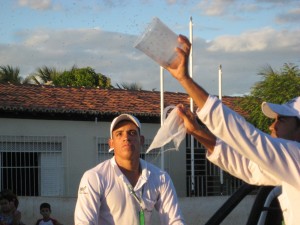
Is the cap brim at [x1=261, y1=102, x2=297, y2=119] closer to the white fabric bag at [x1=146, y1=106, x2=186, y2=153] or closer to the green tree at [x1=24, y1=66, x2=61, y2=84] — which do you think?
the white fabric bag at [x1=146, y1=106, x2=186, y2=153]

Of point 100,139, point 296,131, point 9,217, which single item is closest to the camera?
point 296,131

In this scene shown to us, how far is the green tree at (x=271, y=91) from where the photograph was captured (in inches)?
958

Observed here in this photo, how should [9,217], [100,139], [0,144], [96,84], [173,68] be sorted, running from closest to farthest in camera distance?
1. [173,68]
2. [9,217]
3. [0,144]
4. [100,139]
5. [96,84]

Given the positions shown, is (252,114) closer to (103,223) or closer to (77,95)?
(77,95)

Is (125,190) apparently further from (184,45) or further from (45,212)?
(45,212)

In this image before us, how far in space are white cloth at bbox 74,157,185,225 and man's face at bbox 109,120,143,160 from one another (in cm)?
10

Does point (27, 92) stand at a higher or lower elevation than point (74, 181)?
higher

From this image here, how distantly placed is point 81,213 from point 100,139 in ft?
64.0

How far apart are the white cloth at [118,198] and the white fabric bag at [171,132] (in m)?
1.44

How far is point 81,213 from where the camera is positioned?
539cm

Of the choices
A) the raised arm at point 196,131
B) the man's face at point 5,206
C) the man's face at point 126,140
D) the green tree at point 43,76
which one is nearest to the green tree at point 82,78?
the green tree at point 43,76

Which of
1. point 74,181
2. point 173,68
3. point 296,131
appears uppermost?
point 173,68

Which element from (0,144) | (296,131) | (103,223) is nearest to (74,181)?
(0,144)

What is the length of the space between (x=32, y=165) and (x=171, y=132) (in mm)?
19463
